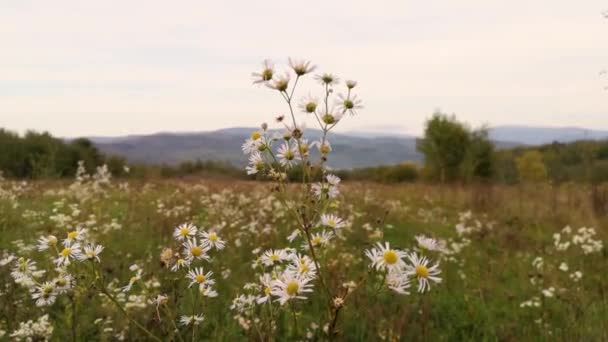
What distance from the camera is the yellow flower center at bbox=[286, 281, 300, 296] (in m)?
1.27

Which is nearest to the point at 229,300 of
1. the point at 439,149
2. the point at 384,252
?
the point at 384,252

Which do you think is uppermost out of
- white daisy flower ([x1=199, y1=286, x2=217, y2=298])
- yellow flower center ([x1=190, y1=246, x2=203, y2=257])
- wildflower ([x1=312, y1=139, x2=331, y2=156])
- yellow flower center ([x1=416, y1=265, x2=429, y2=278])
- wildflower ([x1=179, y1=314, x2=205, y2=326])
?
wildflower ([x1=312, y1=139, x2=331, y2=156])

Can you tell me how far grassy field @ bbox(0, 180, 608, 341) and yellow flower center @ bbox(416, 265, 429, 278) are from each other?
0.13 metres

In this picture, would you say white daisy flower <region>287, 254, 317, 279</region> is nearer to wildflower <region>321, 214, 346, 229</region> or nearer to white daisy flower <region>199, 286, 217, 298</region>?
wildflower <region>321, 214, 346, 229</region>

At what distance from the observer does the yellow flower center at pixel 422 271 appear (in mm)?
1244

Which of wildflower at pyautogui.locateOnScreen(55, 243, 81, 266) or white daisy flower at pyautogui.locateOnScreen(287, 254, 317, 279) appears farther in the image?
wildflower at pyautogui.locateOnScreen(55, 243, 81, 266)

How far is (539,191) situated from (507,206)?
245cm

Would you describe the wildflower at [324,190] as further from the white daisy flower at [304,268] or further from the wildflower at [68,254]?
the wildflower at [68,254]

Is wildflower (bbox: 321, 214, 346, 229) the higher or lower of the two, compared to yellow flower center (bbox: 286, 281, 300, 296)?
higher

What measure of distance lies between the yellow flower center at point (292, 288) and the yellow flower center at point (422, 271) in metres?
0.32

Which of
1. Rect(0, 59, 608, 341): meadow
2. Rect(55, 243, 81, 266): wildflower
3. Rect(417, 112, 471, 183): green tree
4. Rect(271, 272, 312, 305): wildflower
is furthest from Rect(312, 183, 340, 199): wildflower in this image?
Rect(417, 112, 471, 183): green tree

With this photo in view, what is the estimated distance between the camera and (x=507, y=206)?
912 centimetres

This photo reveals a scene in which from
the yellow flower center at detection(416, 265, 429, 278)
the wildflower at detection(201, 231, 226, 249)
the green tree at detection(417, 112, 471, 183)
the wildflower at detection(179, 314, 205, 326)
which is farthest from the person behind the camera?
the green tree at detection(417, 112, 471, 183)

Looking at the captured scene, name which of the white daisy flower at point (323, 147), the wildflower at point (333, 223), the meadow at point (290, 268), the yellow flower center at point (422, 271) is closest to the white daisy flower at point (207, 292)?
the meadow at point (290, 268)
